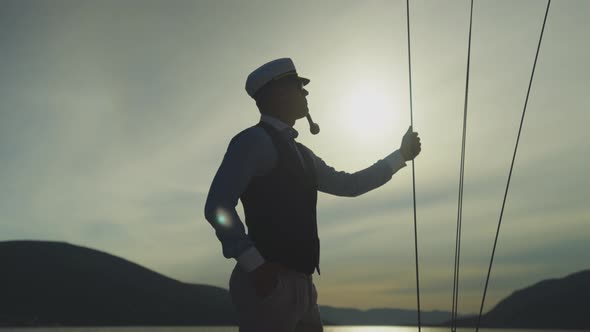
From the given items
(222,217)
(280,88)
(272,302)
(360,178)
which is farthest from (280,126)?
(272,302)

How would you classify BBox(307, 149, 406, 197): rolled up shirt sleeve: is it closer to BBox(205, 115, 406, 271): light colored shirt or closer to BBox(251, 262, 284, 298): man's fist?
BBox(205, 115, 406, 271): light colored shirt

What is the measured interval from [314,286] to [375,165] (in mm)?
1233

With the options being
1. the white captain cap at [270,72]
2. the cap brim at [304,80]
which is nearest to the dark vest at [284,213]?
the white captain cap at [270,72]

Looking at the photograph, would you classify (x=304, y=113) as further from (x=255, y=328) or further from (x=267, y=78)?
(x=255, y=328)

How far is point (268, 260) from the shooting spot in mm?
3838

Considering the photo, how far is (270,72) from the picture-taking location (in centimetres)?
422

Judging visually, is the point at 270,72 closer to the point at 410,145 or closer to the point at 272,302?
the point at 410,145

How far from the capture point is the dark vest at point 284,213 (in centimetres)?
388

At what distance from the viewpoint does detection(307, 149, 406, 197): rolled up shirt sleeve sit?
4797 millimetres

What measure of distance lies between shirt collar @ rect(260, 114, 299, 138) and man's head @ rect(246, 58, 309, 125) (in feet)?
0.13

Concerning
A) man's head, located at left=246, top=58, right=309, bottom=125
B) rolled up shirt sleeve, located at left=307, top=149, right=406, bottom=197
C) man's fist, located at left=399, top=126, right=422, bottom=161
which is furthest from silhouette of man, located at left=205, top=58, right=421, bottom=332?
man's fist, located at left=399, top=126, right=422, bottom=161

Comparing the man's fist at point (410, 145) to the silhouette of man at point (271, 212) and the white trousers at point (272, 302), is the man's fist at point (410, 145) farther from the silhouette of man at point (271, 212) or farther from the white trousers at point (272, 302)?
the white trousers at point (272, 302)

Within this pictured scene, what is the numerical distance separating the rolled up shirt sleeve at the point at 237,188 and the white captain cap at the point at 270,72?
0.35 meters

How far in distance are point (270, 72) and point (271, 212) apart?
933 mm
